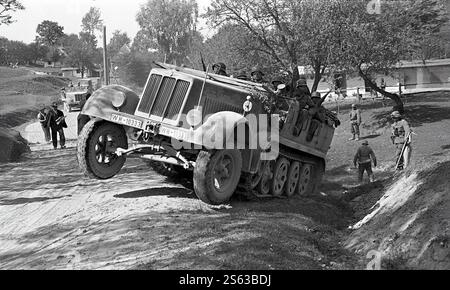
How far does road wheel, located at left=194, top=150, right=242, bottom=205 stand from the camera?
9961 millimetres

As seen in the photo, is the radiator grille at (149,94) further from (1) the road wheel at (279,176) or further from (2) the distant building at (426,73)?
(2) the distant building at (426,73)

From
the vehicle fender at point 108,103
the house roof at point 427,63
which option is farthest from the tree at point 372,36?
the house roof at point 427,63

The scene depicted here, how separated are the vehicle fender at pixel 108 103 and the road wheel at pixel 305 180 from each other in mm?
4650

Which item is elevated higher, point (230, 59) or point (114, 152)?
point (230, 59)

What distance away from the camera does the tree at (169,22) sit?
72.7 meters

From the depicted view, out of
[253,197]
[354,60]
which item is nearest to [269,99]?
[253,197]

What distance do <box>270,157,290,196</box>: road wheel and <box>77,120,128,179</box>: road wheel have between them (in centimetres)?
322

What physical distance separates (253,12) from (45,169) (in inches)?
651

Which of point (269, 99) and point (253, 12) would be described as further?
point (253, 12)

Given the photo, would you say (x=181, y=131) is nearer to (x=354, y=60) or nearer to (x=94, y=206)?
(x=94, y=206)

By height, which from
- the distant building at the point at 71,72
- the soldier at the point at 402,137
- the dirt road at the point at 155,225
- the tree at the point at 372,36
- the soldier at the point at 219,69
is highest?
the distant building at the point at 71,72

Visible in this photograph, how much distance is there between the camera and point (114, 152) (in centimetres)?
1162
